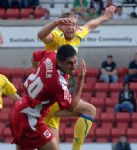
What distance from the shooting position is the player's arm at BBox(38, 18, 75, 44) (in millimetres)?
8927

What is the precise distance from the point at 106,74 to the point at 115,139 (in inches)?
87.0

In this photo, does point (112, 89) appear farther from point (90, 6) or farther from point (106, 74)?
point (90, 6)

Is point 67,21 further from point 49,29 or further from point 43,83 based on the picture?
point 43,83

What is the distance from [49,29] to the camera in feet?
30.1

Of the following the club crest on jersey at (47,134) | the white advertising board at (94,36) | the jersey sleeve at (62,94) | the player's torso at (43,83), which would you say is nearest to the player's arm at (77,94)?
the jersey sleeve at (62,94)

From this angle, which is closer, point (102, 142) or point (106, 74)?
point (102, 142)

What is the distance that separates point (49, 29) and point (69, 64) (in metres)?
0.60

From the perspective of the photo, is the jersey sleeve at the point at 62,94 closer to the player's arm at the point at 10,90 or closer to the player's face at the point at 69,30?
the player's face at the point at 69,30

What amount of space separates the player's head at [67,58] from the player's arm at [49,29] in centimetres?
32

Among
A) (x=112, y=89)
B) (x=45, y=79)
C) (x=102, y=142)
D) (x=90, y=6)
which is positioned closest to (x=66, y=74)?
(x=45, y=79)

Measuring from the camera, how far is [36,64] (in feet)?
31.6

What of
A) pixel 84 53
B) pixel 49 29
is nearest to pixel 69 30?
pixel 49 29

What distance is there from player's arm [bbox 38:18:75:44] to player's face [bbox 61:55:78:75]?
425mm

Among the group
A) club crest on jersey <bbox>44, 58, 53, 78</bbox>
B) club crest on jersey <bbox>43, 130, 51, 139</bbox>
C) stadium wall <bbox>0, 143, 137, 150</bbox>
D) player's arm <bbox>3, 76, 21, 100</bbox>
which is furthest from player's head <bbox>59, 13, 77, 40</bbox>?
stadium wall <bbox>0, 143, 137, 150</bbox>
